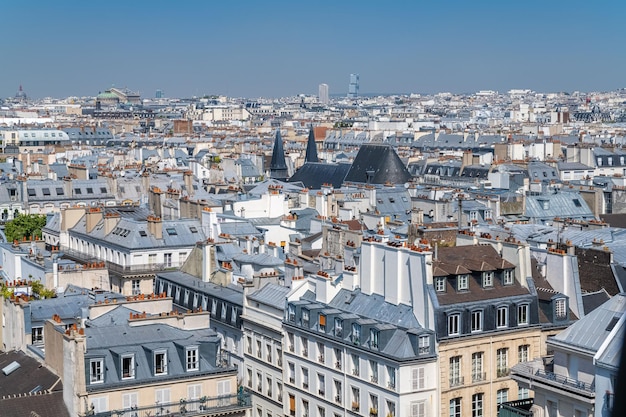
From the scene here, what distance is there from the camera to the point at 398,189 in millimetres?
52625

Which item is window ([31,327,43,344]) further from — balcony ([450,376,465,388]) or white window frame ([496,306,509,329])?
white window frame ([496,306,509,329])

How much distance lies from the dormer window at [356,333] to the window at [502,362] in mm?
3109

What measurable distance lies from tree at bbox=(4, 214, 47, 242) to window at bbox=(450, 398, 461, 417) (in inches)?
1159

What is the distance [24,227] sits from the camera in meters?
53.5

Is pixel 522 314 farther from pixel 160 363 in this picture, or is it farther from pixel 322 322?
pixel 160 363

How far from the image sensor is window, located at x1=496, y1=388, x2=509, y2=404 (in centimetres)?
2694

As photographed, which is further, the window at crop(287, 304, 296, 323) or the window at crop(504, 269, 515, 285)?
the window at crop(287, 304, 296, 323)

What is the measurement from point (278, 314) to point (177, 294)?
5707 mm

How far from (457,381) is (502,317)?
75.8 inches

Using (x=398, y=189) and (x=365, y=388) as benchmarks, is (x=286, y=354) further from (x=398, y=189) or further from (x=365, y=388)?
(x=398, y=189)

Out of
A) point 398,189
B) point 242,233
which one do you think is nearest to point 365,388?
point 242,233

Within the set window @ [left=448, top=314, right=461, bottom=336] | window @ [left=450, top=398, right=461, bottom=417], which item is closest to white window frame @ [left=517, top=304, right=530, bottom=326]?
window @ [left=448, top=314, right=461, bottom=336]

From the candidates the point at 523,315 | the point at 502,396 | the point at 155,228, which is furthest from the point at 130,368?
the point at 155,228

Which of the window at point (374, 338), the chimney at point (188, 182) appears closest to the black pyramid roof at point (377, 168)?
the chimney at point (188, 182)
